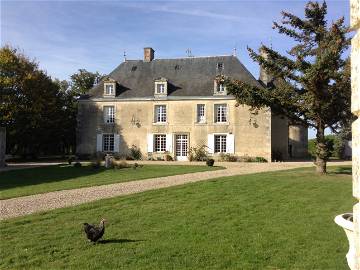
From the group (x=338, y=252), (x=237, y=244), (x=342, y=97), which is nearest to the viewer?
(x=338, y=252)

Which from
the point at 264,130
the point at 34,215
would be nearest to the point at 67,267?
the point at 34,215

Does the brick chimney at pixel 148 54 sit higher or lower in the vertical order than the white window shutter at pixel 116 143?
higher

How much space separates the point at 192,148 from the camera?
2680 cm

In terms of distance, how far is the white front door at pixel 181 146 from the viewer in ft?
89.0

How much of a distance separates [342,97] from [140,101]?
52.6 ft

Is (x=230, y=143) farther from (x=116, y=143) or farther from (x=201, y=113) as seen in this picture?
(x=116, y=143)

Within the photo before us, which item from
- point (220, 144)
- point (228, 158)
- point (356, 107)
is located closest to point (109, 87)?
point (220, 144)

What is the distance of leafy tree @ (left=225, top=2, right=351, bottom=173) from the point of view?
13.9 meters

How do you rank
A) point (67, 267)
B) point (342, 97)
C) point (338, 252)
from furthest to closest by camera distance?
point (342, 97) → point (338, 252) → point (67, 267)

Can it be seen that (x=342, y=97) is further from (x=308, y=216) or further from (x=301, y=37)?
(x=308, y=216)

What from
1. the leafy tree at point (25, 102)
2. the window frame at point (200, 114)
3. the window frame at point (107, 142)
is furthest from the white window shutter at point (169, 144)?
the leafy tree at point (25, 102)

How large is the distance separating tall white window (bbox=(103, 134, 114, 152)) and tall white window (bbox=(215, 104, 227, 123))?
733 centimetres

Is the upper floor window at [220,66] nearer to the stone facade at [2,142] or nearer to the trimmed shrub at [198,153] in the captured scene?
the trimmed shrub at [198,153]

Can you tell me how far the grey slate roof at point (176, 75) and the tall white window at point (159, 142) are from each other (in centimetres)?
282
